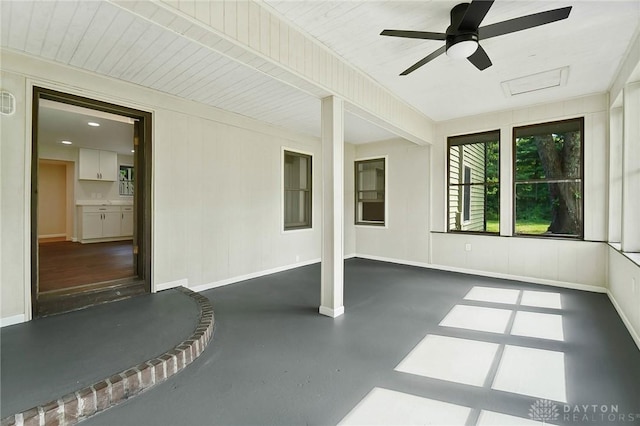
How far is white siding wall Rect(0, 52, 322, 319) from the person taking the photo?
111 inches

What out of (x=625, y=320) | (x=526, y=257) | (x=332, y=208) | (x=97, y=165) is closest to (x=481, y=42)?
(x=332, y=208)

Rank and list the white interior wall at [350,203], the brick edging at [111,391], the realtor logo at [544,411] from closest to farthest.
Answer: the brick edging at [111,391] < the realtor logo at [544,411] < the white interior wall at [350,203]

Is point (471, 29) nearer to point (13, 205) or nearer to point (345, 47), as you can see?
point (345, 47)

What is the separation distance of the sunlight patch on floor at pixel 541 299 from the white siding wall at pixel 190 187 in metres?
3.84

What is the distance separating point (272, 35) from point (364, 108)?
157 cm

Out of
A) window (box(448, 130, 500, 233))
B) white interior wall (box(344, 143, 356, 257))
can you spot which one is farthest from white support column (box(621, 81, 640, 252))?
white interior wall (box(344, 143, 356, 257))

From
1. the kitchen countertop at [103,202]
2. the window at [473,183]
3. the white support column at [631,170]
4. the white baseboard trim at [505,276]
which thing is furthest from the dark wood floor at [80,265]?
the white support column at [631,170]

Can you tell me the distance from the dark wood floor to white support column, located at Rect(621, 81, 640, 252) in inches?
249

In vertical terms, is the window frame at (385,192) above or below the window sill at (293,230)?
above

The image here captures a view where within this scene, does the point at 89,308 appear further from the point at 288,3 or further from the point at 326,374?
the point at 288,3

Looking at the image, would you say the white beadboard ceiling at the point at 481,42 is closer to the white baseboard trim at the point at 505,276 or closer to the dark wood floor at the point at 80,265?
the white baseboard trim at the point at 505,276

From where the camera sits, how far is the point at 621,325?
305 cm

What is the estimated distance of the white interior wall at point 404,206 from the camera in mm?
5980

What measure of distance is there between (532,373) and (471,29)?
2754 millimetres
